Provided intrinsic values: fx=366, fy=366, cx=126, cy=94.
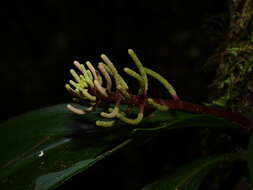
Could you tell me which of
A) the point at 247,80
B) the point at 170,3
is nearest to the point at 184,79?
the point at 170,3

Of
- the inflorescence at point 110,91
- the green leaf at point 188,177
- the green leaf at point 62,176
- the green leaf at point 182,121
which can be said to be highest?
the inflorescence at point 110,91

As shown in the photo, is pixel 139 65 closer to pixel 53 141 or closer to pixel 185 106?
pixel 185 106

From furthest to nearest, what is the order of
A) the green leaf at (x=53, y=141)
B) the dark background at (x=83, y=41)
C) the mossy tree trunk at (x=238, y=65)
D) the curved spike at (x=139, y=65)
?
the dark background at (x=83, y=41)
the mossy tree trunk at (x=238, y=65)
the green leaf at (x=53, y=141)
the curved spike at (x=139, y=65)

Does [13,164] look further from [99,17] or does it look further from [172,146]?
[99,17]

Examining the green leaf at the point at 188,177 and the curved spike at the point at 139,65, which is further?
the green leaf at the point at 188,177

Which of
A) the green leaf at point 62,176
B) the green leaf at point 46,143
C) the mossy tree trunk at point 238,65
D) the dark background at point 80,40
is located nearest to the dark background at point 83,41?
the dark background at point 80,40

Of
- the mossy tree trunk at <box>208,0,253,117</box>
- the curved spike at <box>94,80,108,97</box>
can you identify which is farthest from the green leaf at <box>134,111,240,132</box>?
the mossy tree trunk at <box>208,0,253,117</box>

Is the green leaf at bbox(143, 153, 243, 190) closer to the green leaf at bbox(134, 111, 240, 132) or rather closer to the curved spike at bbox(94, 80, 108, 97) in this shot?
the green leaf at bbox(134, 111, 240, 132)

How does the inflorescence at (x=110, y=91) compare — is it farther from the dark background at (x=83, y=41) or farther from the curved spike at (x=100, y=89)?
the dark background at (x=83, y=41)
